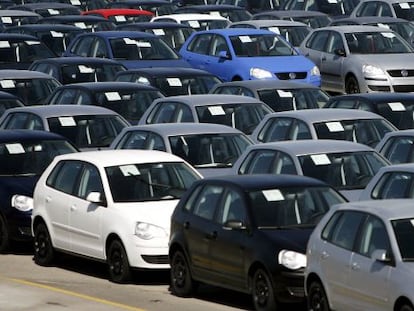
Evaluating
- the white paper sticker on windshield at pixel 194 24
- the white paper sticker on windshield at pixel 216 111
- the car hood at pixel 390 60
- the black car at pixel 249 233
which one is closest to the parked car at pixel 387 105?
the white paper sticker on windshield at pixel 216 111

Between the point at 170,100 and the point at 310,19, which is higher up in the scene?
the point at 170,100

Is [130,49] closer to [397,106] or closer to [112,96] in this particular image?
[112,96]

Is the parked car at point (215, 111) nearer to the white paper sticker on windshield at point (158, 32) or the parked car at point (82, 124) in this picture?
the parked car at point (82, 124)

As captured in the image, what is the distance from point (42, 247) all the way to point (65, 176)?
3.23ft

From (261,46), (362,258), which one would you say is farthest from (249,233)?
(261,46)

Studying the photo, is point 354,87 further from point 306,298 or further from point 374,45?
point 306,298

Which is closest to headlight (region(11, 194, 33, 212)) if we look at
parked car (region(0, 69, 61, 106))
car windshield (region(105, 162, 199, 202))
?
car windshield (region(105, 162, 199, 202))

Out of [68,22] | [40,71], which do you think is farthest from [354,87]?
[68,22]

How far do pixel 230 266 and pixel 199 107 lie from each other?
374 inches

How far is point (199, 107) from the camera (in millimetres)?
29125

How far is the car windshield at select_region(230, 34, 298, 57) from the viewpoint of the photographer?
3812 cm

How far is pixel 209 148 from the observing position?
25.7m

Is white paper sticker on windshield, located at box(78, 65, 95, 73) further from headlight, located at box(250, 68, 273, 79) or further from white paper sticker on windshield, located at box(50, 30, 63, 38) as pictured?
white paper sticker on windshield, located at box(50, 30, 63, 38)

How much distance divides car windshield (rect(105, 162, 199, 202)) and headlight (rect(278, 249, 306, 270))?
3292mm
